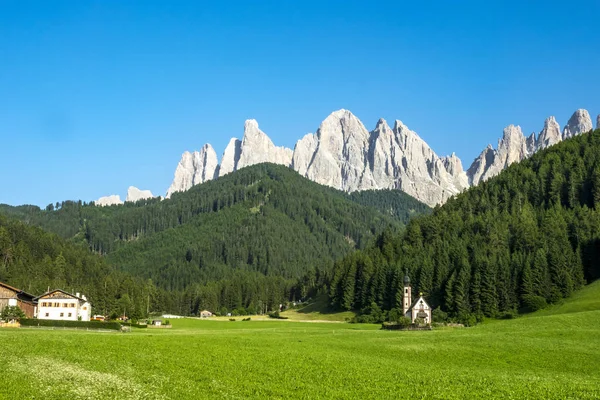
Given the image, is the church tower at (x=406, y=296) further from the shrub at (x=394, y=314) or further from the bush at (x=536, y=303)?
the bush at (x=536, y=303)

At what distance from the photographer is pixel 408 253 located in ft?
520

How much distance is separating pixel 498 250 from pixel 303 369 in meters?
104

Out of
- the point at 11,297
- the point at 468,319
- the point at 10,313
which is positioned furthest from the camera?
the point at 11,297

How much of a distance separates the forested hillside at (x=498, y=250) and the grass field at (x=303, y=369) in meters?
53.9

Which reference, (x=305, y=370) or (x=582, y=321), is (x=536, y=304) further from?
(x=305, y=370)

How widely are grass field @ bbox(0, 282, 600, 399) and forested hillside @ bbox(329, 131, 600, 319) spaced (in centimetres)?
5390

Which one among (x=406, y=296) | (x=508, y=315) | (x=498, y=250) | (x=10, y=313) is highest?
(x=498, y=250)

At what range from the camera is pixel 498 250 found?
136 metres

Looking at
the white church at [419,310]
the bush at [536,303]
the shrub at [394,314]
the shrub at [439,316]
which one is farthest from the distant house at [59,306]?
the bush at [536,303]

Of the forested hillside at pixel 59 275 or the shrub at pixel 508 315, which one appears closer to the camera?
the shrub at pixel 508 315

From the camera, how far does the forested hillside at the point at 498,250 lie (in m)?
119

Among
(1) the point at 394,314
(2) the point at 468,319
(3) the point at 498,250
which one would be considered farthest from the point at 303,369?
(3) the point at 498,250

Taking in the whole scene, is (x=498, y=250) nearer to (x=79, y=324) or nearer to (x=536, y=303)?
(x=536, y=303)

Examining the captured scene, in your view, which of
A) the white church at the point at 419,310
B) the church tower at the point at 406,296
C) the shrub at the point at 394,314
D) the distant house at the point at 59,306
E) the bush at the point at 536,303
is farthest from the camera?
the church tower at the point at 406,296
